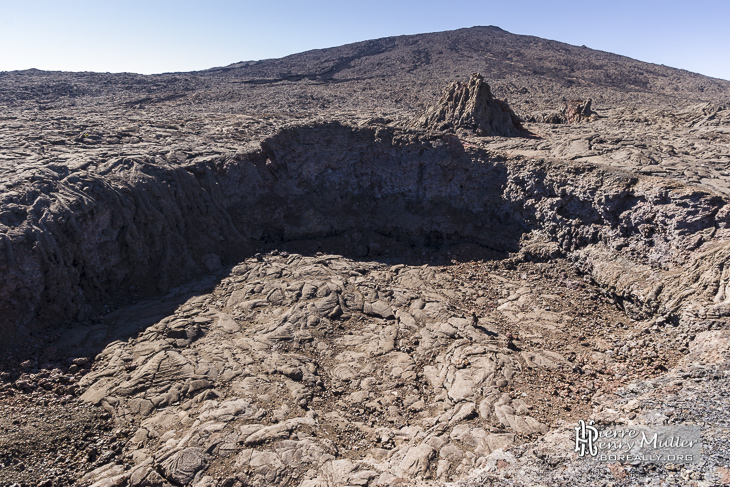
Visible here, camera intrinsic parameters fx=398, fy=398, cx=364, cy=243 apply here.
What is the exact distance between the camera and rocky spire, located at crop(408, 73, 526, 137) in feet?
48.9

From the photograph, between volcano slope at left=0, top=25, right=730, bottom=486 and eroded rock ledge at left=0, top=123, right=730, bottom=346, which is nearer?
volcano slope at left=0, top=25, right=730, bottom=486

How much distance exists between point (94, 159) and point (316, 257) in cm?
670

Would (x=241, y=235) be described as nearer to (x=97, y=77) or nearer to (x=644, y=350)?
(x=644, y=350)

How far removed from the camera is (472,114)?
14930mm

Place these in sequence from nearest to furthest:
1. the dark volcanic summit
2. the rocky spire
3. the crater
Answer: the crater, the rocky spire, the dark volcanic summit

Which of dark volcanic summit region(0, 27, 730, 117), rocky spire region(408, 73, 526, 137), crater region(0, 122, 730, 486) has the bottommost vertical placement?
crater region(0, 122, 730, 486)

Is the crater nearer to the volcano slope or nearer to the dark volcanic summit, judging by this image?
the volcano slope

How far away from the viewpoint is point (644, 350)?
766 centimetres

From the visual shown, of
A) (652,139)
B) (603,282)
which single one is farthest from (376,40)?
(603,282)

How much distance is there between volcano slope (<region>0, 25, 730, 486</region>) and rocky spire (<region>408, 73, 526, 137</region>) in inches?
17.8

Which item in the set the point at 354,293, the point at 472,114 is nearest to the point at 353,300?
the point at 354,293

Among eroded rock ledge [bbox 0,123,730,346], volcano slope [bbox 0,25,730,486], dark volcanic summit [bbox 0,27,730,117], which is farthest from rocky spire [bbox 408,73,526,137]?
dark volcanic summit [bbox 0,27,730,117]

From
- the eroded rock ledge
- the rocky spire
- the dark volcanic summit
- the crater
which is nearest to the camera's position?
the crater

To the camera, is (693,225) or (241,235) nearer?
(693,225)
